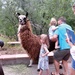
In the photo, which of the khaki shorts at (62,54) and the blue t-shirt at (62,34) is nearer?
the blue t-shirt at (62,34)

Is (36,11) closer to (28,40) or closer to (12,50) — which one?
(12,50)

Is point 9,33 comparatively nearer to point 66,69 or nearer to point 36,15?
point 36,15

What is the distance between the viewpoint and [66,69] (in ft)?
20.9

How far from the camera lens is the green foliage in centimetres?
1203

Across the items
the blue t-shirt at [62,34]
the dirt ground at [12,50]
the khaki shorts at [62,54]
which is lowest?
the dirt ground at [12,50]

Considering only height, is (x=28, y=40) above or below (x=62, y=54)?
above

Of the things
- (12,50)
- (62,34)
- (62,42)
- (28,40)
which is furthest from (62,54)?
(12,50)

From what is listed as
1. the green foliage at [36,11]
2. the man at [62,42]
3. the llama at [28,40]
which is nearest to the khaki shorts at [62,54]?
the man at [62,42]

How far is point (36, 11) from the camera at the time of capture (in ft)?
41.9

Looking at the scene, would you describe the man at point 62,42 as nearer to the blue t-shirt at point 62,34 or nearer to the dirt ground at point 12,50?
the blue t-shirt at point 62,34

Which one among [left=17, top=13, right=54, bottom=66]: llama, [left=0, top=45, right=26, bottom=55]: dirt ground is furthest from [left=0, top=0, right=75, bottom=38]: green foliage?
[left=17, top=13, right=54, bottom=66]: llama

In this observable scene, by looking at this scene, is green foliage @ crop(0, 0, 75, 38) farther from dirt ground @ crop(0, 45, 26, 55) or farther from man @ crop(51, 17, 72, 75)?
man @ crop(51, 17, 72, 75)

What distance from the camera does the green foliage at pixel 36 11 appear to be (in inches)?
474

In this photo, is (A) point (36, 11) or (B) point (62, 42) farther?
(A) point (36, 11)
